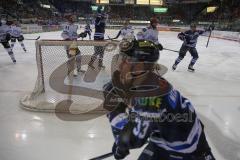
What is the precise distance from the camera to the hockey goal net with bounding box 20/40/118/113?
14.4ft

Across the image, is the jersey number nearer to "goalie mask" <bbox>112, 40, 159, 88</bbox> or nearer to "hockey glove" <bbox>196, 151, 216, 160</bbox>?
"goalie mask" <bbox>112, 40, 159, 88</bbox>

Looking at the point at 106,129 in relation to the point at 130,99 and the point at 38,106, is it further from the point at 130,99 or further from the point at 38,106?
the point at 130,99

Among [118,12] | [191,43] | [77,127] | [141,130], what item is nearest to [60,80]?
[77,127]

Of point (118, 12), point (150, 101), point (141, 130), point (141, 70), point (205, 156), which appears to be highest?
point (118, 12)

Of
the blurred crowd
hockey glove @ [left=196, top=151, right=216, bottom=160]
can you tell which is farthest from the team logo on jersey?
the blurred crowd

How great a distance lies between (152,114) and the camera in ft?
4.22

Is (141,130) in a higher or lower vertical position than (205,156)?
higher

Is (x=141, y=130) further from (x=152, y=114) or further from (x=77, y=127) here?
(x=77, y=127)

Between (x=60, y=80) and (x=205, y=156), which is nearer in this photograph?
(x=205, y=156)

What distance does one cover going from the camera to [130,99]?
4.66ft

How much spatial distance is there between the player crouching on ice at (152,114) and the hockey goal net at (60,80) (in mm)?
2911

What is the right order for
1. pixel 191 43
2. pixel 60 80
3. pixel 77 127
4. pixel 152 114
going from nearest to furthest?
pixel 152 114 → pixel 77 127 → pixel 60 80 → pixel 191 43

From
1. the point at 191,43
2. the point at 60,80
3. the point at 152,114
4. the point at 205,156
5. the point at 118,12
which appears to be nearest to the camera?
the point at 152,114

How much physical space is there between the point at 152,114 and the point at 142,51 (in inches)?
10.7
